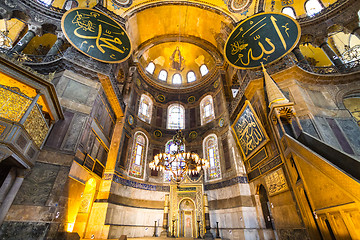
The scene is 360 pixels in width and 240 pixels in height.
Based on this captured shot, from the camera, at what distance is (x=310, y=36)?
9.33 meters

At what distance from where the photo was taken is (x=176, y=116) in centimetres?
1345

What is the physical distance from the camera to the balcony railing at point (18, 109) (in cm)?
384

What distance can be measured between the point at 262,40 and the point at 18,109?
32.8ft

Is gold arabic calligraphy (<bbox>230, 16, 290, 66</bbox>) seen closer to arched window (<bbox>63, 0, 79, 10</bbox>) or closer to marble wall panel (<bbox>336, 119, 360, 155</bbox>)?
marble wall panel (<bbox>336, 119, 360, 155</bbox>)

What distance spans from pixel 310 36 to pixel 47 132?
13092 millimetres

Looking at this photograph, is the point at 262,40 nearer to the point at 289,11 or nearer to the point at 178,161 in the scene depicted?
the point at 289,11

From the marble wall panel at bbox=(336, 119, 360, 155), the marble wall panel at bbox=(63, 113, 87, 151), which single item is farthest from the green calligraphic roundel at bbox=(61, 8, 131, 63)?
the marble wall panel at bbox=(336, 119, 360, 155)

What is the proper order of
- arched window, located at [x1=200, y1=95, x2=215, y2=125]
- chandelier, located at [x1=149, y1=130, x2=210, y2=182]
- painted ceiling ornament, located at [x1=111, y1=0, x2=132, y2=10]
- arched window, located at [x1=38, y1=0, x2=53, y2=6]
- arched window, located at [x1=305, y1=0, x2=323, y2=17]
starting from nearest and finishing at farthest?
chandelier, located at [x1=149, y1=130, x2=210, y2=182], arched window, located at [x1=38, y1=0, x2=53, y2=6], arched window, located at [x1=305, y1=0, x2=323, y2=17], painted ceiling ornament, located at [x1=111, y1=0, x2=132, y2=10], arched window, located at [x1=200, y1=95, x2=215, y2=125]

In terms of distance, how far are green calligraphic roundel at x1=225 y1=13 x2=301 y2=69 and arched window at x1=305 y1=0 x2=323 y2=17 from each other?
3.13 metres

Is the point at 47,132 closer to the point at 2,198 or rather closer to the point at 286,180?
the point at 2,198

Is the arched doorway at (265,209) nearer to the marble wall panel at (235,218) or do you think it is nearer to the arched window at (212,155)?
the marble wall panel at (235,218)

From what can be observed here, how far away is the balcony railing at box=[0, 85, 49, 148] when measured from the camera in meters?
3.84

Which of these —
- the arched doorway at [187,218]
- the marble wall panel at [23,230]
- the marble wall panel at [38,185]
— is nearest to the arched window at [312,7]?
the arched doorway at [187,218]

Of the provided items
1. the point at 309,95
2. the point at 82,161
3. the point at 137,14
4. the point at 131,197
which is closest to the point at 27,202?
the point at 82,161
